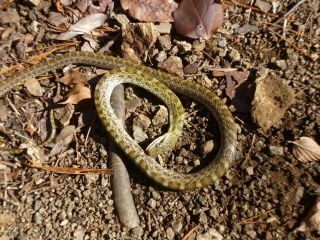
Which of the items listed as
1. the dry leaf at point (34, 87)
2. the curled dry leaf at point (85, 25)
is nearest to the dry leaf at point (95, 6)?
the curled dry leaf at point (85, 25)

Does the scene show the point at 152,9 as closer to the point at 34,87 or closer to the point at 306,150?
the point at 34,87

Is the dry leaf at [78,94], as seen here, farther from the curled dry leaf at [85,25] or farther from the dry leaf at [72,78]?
the curled dry leaf at [85,25]

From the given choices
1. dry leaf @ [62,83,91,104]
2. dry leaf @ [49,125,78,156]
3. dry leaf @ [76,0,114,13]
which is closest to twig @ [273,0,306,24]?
dry leaf @ [76,0,114,13]

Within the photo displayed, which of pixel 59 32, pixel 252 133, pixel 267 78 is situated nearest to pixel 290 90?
pixel 267 78

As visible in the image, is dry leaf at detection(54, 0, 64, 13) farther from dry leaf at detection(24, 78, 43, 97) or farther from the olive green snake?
dry leaf at detection(24, 78, 43, 97)

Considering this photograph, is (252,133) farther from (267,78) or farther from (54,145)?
(54,145)

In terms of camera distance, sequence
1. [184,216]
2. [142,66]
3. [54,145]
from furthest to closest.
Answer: [142,66] → [54,145] → [184,216]

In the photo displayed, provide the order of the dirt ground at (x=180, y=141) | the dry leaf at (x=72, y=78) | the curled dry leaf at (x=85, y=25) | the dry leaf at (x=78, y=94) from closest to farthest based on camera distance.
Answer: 1. the dirt ground at (x=180, y=141)
2. the dry leaf at (x=78, y=94)
3. the dry leaf at (x=72, y=78)
4. the curled dry leaf at (x=85, y=25)
